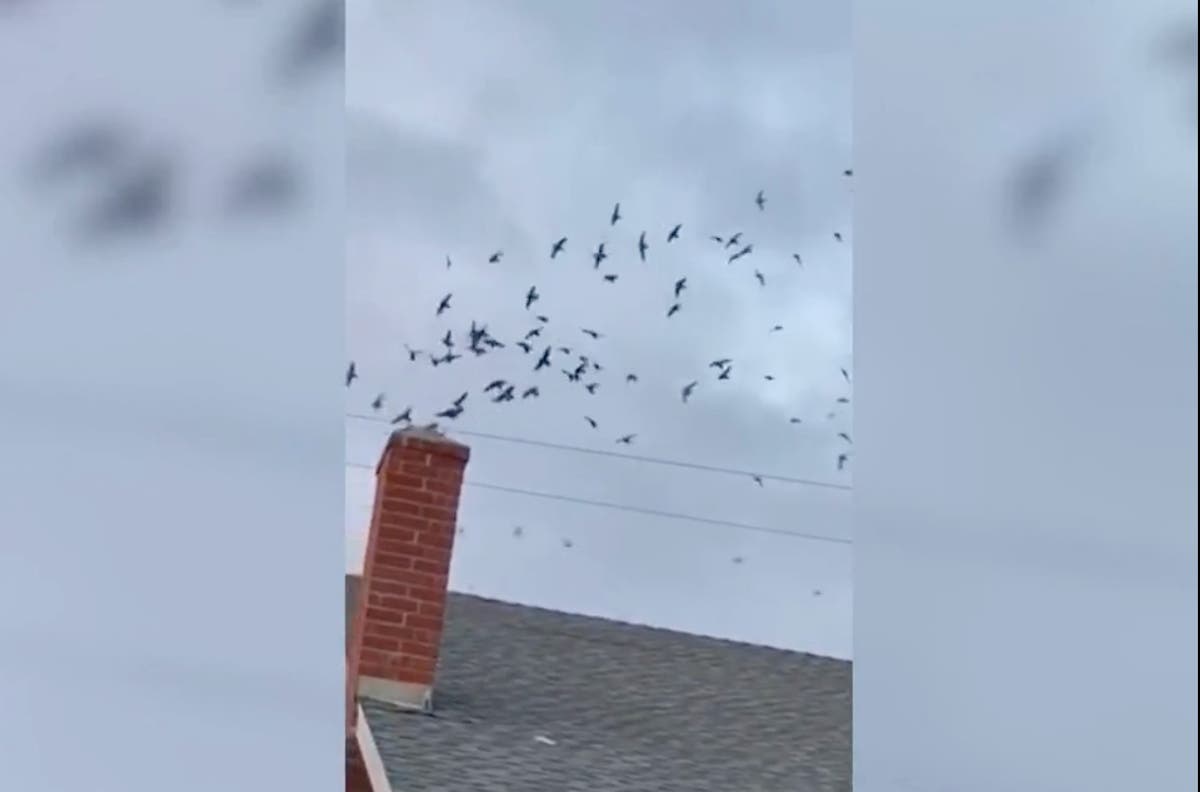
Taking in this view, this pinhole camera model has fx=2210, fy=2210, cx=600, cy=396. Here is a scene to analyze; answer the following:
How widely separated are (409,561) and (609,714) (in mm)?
970

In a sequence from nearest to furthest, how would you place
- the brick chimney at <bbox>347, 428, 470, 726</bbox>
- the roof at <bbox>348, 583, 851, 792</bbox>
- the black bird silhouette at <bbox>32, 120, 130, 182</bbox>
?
the black bird silhouette at <bbox>32, 120, 130, 182</bbox> → the roof at <bbox>348, 583, 851, 792</bbox> → the brick chimney at <bbox>347, 428, 470, 726</bbox>

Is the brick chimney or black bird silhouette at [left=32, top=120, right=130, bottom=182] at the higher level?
the brick chimney

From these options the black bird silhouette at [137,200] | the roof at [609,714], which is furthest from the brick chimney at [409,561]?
the black bird silhouette at [137,200]

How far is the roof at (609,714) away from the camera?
759 cm

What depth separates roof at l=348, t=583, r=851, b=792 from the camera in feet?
24.9

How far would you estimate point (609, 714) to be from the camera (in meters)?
8.44

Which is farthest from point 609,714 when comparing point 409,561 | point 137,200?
point 137,200

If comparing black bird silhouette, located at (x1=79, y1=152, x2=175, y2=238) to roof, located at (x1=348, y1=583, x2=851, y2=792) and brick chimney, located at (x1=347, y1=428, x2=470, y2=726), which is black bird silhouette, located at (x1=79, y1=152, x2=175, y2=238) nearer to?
roof, located at (x1=348, y1=583, x2=851, y2=792)

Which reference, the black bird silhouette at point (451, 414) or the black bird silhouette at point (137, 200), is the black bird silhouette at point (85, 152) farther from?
the black bird silhouette at point (451, 414)

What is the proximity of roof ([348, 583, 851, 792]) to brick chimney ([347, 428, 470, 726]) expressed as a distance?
19 centimetres

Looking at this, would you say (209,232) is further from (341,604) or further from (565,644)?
(565,644)

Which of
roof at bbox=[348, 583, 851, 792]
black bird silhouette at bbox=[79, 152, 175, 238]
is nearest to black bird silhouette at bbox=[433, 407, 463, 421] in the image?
roof at bbox=[348, 583, 851, 792]

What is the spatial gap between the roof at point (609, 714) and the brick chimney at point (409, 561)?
195mm

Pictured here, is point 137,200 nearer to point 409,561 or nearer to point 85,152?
point 85,152
